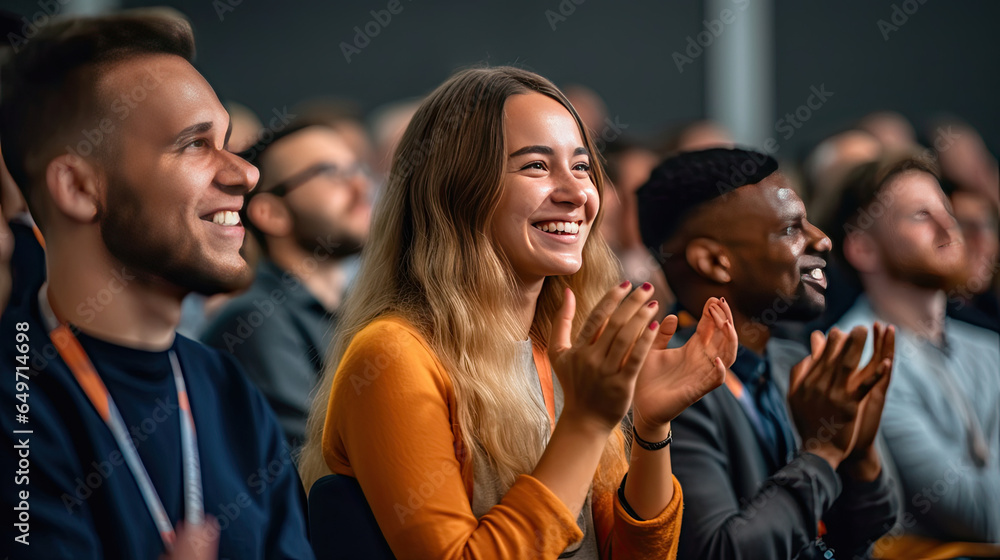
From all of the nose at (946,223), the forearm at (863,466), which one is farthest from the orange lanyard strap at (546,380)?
the nose at (946,223)

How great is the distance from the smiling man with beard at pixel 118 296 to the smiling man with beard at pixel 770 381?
34.3 inches

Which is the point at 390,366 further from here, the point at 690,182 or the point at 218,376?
the point at 690,182

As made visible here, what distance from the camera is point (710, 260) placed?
1.85m

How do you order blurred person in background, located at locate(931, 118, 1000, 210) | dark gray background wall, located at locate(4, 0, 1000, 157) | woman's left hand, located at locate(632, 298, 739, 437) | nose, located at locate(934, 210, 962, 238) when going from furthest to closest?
dark gray background wall, located at locate(4, 0, 1000, 157), blurred person in background, located at locate(931, 118, 1000, 210), nose, located at locate(934, 210, 962, 238), woman's left hand, located at locate(632, 298, 739, 437)

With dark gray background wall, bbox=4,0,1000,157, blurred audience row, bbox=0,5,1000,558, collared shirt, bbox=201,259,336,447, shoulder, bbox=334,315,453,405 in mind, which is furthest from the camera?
dark gray background wall, bbox=4,0,1000,157

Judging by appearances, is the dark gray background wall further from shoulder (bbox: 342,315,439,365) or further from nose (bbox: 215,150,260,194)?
shoulder (bbox: 342,315,439,365)

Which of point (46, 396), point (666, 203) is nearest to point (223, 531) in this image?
point (46, 396)

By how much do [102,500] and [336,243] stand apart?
127 centimetres

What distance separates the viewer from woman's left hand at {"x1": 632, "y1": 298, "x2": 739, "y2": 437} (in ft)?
4.90

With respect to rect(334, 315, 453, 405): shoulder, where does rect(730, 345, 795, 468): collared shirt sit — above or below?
below

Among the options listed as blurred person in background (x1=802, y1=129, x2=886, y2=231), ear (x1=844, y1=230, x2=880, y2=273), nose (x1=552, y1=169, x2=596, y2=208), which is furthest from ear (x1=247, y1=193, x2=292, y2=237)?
ear (x1=844, y1=230, x2=880, y2=273)

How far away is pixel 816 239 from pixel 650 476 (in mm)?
652

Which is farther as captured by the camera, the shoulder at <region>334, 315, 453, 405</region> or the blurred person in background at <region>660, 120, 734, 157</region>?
the blurred person in background at <region>660, 120, 734, 157</region>

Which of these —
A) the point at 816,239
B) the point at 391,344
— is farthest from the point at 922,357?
the point at 391,344
